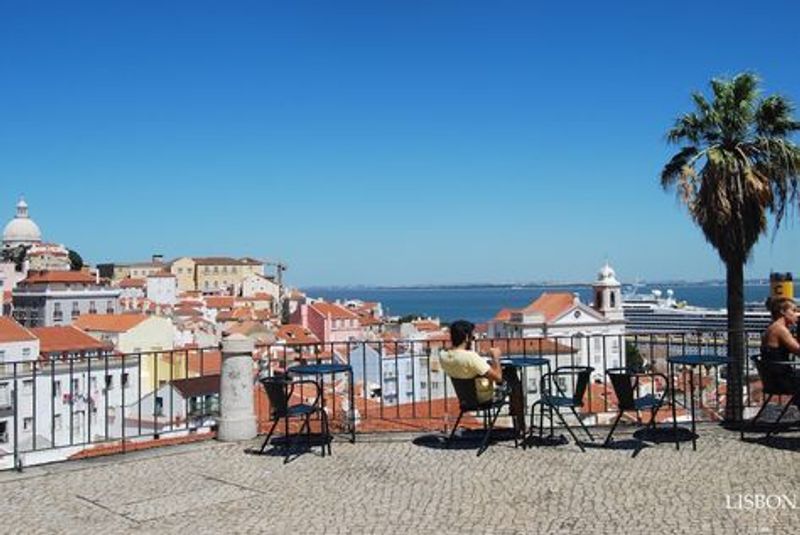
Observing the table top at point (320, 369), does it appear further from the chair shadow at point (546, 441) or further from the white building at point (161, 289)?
the white building at point (161, 289)

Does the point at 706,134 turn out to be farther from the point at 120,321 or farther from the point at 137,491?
the point at 120,321

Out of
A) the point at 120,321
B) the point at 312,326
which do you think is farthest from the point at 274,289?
the point at 120,321

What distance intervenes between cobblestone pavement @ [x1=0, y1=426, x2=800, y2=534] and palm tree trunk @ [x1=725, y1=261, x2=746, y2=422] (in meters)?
0.87

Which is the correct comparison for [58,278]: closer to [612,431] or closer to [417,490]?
[612,431]

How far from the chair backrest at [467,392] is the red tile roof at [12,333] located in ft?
160

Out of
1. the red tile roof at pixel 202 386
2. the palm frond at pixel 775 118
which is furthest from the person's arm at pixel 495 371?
the palm frond at pixel 775 118

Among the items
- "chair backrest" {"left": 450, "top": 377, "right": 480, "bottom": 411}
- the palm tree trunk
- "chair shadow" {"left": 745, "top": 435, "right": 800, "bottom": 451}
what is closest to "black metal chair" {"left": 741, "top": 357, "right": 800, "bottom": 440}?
the palm tree trunk

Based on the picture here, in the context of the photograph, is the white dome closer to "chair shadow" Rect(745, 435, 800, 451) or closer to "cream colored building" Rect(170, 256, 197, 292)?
"chair shadow" Rect(745, 435, 800, 451)

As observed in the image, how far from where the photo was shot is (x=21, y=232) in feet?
415

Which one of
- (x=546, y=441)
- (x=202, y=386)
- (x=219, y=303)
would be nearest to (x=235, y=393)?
(x=546, y=441)

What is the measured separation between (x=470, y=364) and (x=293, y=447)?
8.22 ft

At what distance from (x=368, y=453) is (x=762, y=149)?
12529 millimetres

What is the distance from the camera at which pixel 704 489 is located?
Result: 6746 mm

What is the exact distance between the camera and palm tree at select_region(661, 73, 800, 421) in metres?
15.9
